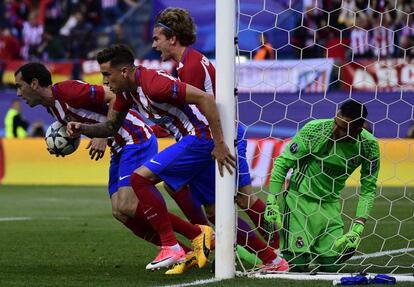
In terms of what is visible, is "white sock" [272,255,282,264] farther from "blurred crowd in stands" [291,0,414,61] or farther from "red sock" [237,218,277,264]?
"blurred crowd in stands" [291,0,414,61]

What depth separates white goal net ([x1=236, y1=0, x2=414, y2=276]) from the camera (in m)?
7.75

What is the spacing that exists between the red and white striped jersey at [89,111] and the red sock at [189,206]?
58 centimetres

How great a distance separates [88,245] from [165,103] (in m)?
2.86

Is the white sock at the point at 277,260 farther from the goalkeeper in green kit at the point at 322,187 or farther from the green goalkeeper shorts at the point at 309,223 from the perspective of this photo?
the green goalkeeper shorts at the point at 309,223

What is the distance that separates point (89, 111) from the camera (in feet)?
25.9

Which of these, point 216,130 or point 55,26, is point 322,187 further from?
point 55,26

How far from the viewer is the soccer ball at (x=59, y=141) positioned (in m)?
7.83

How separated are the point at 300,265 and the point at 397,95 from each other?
10.8 m

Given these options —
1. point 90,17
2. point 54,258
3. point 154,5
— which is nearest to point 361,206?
point 54,258

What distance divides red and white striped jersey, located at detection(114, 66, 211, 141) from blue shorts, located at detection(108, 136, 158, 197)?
623mm

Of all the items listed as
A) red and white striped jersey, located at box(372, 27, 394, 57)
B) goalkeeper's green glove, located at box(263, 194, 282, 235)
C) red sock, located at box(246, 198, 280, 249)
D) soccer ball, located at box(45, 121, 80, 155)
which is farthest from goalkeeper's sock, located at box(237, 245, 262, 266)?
red and white striped jersey, located at box(372, 27, 394, 57)

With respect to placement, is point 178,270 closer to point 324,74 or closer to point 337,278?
point 337,278

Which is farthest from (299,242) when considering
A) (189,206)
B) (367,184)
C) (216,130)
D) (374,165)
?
(216,130)

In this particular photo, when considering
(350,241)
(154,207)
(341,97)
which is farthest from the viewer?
(341,97)
